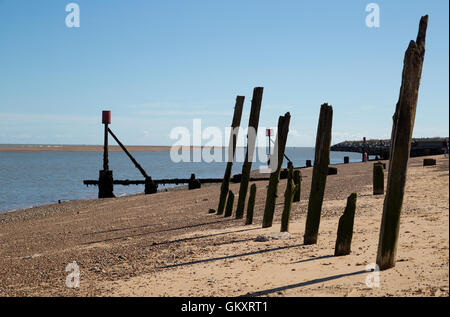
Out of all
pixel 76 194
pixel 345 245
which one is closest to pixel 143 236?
pixel 345 245

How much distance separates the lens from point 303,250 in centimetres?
848

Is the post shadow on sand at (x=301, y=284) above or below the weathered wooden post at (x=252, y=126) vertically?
below

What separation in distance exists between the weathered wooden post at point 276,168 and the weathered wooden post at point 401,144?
5.11 meters

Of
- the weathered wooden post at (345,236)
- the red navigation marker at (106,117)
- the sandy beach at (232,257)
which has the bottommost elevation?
the sandy beach at (232,257)

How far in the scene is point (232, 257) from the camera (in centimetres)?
852

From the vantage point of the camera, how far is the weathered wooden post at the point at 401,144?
618cm

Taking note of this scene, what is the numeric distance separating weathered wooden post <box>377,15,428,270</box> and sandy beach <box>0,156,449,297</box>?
1.29ft

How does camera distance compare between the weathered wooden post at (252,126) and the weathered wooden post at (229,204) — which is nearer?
the weathered wooden post at (252,126)

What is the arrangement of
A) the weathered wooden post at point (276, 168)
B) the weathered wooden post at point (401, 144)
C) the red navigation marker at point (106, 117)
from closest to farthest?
the weathered wooden post at point (401, 144) < the weathered wooden post at point (276, 168) < the red navigation marker at point (106, 117)

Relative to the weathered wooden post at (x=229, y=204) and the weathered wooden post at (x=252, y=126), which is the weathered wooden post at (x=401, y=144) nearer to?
the weathered wooden post at (x=252, y=126)

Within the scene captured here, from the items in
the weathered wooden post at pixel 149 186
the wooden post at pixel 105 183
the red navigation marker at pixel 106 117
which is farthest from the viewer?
the weathered wooden post at pixel 149 186

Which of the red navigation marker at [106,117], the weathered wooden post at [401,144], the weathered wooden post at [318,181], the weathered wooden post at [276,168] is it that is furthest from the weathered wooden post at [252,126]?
the red navigation marker at [106,117]

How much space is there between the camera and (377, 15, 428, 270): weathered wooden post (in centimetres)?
618
